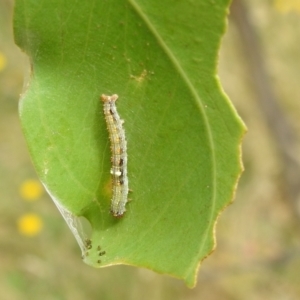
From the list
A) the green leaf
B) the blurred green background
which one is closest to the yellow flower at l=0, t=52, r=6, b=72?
the blurred green background

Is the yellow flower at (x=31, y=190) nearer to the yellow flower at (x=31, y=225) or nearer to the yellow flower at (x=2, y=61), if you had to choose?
the yellow flower at (x=31, y=225)

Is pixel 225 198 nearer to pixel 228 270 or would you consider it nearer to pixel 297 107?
pixel 228 270

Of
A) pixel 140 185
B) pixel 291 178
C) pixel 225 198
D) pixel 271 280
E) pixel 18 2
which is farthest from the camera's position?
pixel 291 178

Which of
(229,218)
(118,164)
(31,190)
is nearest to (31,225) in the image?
(31,190)

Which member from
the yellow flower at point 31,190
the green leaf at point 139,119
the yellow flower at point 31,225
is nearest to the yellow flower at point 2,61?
the yellow flower at point 31,190

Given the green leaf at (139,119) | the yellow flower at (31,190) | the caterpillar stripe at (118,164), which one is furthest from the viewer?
the yellow flower at (31,190)

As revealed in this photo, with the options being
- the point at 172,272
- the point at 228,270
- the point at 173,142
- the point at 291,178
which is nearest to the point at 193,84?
the point at 173,142
